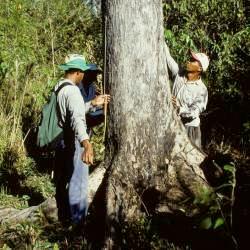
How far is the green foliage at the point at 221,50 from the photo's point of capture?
7.57 m

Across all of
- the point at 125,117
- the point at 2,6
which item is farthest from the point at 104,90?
the point at 2,6

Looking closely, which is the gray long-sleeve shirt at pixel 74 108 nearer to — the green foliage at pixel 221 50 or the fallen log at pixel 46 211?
the fallen log at pixel 46 211

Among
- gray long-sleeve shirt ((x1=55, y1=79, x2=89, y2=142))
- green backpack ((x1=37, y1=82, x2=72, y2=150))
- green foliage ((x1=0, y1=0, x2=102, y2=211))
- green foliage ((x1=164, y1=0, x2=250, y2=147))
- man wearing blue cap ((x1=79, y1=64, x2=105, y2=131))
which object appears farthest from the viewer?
green foliage ((x1=164, y1=0, x2=250, y2=147))

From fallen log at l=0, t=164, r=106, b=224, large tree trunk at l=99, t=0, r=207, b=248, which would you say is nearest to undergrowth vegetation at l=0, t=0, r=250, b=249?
fallen log at l=0, t=164, r=106, b=224

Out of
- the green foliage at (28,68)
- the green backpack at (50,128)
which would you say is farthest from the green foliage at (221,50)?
the green backpack at (50,128)

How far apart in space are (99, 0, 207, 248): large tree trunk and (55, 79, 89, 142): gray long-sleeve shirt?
256 millimetres

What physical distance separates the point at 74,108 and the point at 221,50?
4.30 meters

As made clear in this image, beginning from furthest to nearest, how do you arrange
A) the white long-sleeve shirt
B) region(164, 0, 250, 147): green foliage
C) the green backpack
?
region(164, 0, 250, 147): green foliage
the white long-sleeve shirt
the green backpack

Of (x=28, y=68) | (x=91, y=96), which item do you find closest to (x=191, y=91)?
(x=91, y=96)

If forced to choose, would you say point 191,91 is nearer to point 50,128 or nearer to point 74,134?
point 74,134

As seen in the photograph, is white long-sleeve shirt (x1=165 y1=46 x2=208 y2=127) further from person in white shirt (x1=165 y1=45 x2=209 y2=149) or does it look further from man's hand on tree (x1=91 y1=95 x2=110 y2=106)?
man's hand on tree (x1=91 y1=95 x2=110 y2=106)

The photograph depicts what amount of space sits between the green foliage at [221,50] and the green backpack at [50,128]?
312 centimetres

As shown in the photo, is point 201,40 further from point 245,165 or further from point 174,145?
point 174,145

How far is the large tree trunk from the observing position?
402cm
